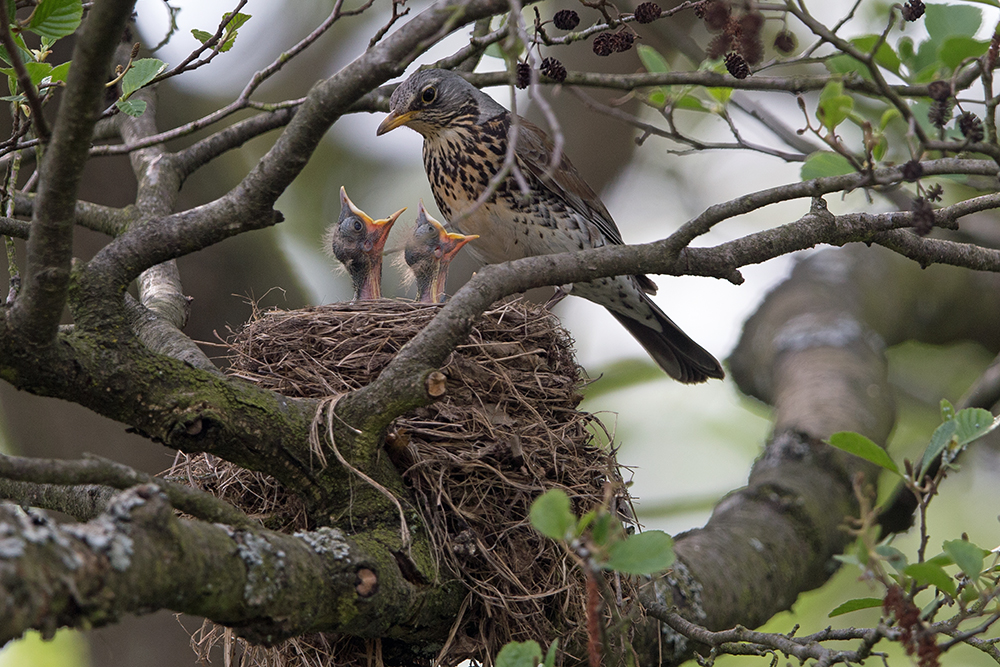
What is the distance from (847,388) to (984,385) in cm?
62

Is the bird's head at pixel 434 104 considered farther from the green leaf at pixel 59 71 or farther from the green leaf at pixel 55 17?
the green leaf at pixel 55 17

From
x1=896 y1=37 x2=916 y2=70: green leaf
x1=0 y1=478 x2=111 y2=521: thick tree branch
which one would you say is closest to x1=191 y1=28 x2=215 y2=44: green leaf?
x1=0 y1=478 x2=111 y2=521: thick tree branch

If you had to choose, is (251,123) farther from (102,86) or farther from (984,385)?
(984,385)

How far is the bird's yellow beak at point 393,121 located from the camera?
3826 mm

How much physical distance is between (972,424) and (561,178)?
261 cm

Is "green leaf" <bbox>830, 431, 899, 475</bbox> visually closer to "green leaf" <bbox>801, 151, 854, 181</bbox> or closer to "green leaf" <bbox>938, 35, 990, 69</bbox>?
"green leaf" <bbox>801, 151, 854, 181</bbox>

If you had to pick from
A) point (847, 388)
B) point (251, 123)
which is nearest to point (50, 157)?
point (251, 123)

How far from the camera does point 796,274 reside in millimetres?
5523

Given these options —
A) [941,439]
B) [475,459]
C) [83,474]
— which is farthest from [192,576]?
[941,439]

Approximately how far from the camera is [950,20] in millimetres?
2264

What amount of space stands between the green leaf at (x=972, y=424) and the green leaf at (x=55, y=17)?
6.71 ft

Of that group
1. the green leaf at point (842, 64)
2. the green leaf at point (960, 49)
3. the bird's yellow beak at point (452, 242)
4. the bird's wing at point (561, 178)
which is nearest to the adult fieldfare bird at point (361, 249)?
the bird's yellow beak at point (452, 242)

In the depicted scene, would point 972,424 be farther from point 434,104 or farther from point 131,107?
point 434,104

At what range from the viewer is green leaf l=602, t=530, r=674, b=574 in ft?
4.66
